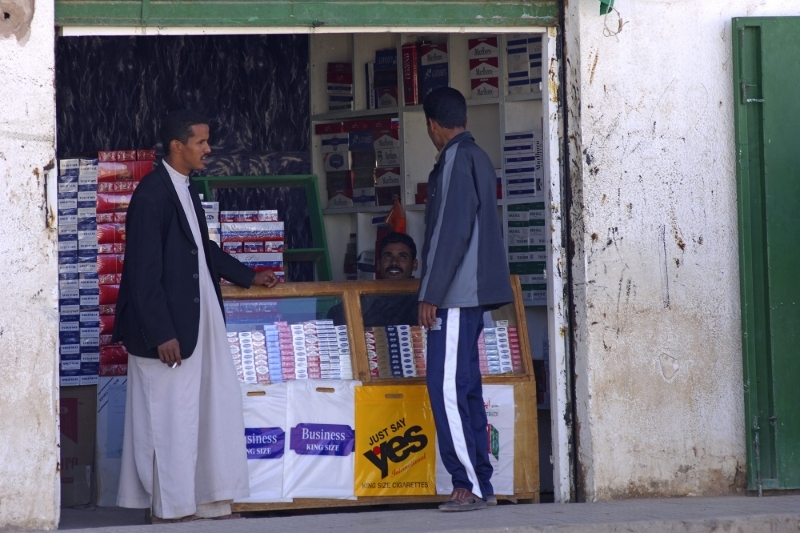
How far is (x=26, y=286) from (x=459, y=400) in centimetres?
199

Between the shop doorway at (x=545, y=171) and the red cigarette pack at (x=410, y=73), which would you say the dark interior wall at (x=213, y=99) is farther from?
the red cigarette pack at (x=410, y=73)

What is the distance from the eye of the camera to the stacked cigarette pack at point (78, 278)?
21.9 feet

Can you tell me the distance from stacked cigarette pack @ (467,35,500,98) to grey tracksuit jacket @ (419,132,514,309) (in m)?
2.12

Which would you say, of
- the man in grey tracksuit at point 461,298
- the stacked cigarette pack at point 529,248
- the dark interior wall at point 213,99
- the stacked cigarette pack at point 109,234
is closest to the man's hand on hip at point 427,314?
the man in grey tracksuit at point 461,298

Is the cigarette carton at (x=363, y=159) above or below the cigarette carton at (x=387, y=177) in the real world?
above

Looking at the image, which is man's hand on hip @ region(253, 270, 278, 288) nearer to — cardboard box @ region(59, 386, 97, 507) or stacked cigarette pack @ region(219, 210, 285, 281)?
stacked cigarette pack @ region(219, 210, 285, 281)

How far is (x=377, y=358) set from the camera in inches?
227

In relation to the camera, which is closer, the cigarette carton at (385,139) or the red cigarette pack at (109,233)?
the red cigarette pack at (109,233)

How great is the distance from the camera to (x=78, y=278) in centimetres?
667

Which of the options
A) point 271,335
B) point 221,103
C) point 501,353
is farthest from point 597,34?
point 221,103

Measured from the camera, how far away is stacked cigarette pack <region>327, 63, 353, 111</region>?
27.2 feet

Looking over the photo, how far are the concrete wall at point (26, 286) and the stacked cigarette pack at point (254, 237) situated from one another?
206 cm

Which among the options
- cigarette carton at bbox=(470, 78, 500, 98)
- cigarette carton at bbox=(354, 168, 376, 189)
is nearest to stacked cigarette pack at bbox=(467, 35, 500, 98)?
cigarette carton at bbox=(470, 78, 500, 98)

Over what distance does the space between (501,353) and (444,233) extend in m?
0.95
